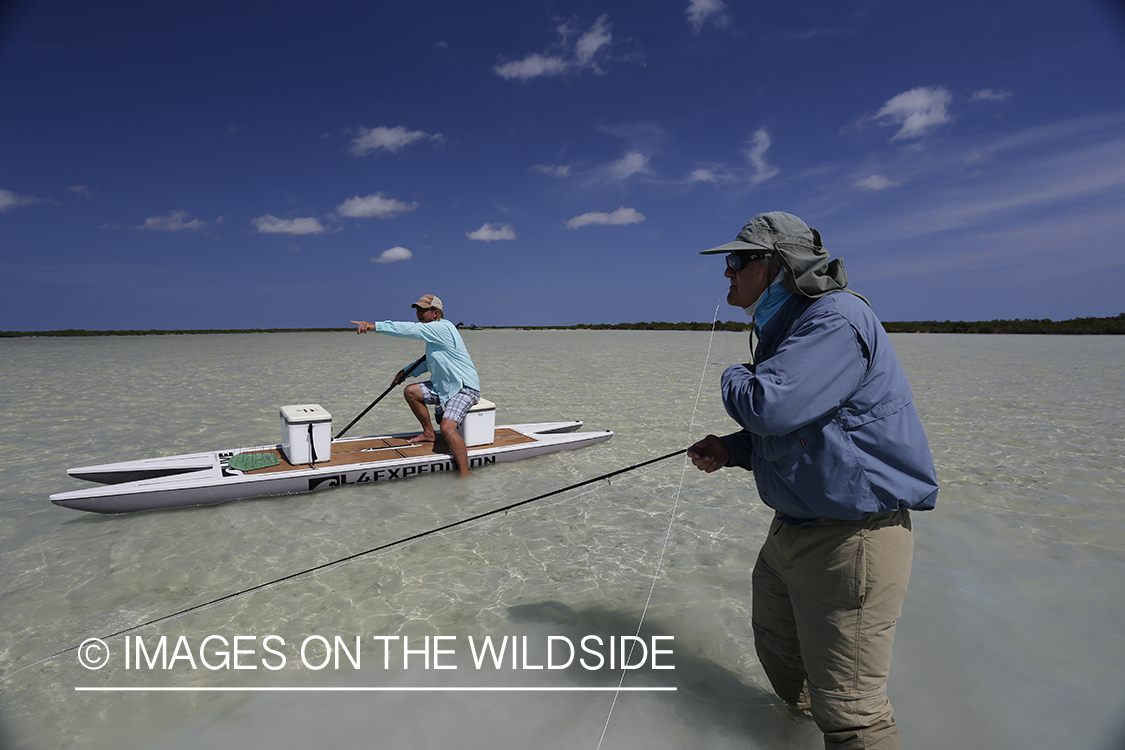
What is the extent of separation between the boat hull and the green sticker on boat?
79 mm

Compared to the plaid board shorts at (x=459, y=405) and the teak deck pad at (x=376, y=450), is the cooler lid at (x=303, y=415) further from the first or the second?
the plaid board shorts at (x=459, y=405)

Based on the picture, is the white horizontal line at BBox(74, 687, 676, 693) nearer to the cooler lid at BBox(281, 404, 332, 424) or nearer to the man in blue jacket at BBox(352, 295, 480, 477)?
the cooler lid at BBox(281, 404, 332, 424)

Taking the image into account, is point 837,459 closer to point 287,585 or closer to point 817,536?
point 817,536

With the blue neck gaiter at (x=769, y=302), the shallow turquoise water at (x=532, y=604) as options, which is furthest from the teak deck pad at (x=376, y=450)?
the blue neck gaiter at (x=769, y=302)

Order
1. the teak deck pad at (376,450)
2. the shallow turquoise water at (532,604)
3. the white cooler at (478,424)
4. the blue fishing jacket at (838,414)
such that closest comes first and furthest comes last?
the blue fishing jacket at (838,414) → the shallow turquoise water at (532,604) → the teak deck pad at (376,450) → the white cooler at (478,424)

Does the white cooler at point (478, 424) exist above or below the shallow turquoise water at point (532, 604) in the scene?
above

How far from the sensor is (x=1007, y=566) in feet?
18.9

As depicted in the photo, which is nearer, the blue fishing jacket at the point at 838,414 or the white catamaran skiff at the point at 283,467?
the blue fishing jacket at the point at 838,414

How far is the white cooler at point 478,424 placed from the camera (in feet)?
30.1

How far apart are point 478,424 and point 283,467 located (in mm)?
2978

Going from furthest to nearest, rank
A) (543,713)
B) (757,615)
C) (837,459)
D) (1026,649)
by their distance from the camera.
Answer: (1026,649) < (543,713) < (757,615) < (837,459)

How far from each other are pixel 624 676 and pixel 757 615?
1.47 metres

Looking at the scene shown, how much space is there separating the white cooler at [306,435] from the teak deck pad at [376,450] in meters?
0.12

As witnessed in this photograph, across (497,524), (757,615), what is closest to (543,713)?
(757,615)
